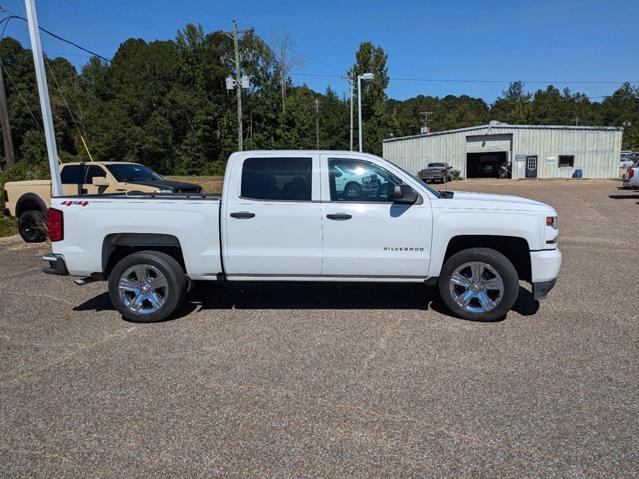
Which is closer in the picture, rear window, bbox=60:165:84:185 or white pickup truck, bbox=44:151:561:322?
white pickup truck, bbox=44:151:561:322

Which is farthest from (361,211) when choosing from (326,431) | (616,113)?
(616,113)

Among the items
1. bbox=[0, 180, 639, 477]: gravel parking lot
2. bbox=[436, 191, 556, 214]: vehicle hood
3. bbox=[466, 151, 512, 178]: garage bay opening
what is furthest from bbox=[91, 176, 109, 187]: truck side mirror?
bbox=[466, 151, 512, 178]: garage bay opening

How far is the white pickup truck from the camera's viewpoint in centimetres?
533

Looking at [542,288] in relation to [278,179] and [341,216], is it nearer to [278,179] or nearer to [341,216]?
[341,216]

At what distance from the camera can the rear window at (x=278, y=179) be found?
5492mm

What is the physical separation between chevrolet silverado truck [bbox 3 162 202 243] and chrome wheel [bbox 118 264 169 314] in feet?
18.8

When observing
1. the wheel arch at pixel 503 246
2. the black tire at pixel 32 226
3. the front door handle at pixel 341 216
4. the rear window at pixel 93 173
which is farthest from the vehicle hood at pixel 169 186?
the wheel arch at pixel 503 246

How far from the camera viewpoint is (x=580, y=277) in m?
7.48

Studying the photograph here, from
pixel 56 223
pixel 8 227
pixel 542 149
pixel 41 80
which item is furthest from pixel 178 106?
pixel 56 223

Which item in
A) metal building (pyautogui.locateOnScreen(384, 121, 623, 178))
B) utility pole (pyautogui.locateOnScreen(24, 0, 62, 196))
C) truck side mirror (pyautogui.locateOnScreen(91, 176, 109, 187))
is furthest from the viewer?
metal building (pyautogui.locateOnScreen(384, 121, 623, 178))

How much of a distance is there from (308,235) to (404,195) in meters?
1.12

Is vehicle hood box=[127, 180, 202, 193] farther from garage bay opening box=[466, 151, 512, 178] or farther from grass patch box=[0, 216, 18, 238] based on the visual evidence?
garage bay opening box=[466, 151, 512, 178]

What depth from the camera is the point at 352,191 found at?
5.49 meters

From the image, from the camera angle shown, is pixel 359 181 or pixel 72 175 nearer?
pixel 359 181
